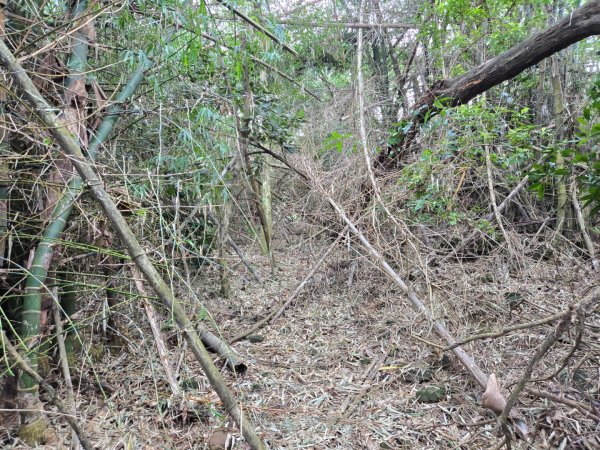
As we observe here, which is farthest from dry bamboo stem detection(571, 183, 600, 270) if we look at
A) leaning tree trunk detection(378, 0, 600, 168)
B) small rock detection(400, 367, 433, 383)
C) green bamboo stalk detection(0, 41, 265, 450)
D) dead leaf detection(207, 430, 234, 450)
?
green bamboo stalk detection(0, 41, 265, 450)

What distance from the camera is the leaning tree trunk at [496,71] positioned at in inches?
119

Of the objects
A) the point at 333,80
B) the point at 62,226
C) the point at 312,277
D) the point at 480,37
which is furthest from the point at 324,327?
the point at 333,80

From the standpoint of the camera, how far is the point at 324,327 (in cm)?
327

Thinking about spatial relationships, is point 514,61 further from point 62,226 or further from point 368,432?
point 62,226

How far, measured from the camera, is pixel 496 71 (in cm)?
365

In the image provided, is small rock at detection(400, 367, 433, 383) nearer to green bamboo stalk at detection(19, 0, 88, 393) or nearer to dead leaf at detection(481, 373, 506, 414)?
dead leaf at detection(481, 373, 506, 414)

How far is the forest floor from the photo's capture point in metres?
1.94

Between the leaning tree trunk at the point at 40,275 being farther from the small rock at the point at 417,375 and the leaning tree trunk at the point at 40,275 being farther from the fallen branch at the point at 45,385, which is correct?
the small rock at the point at 417,375

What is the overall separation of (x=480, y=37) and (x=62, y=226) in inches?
176

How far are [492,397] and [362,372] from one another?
107 cm

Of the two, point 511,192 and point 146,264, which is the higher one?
point 146,264

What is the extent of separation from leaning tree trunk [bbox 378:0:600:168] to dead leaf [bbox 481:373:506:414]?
8.74 ft

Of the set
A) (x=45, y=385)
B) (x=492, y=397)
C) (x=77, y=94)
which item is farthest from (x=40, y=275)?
(x=492, y=397)

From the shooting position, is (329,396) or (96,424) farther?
(329,396)
